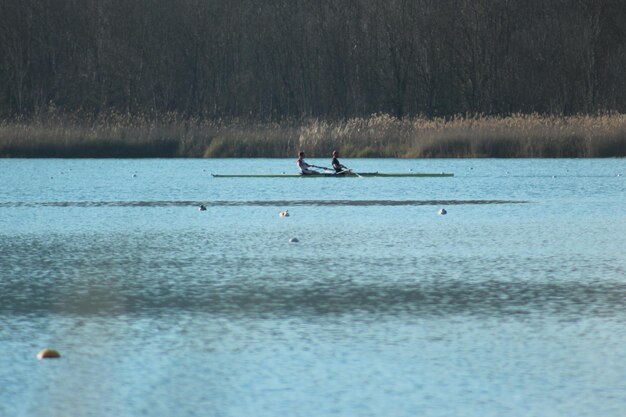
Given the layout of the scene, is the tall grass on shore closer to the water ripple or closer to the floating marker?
the water ripple

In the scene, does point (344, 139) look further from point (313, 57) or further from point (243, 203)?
point (313, 57)

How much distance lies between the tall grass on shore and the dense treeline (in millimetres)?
13700

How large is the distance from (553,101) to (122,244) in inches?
1996

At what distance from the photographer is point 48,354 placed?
10.1 metres

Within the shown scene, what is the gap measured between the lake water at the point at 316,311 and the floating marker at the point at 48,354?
0.09 m

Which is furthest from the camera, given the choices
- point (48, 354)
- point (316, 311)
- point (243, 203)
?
point (243, 203)

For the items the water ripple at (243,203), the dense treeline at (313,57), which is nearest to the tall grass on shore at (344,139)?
the dense treeline at (313,57)

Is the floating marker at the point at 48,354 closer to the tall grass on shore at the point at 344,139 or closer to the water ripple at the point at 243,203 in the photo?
the water ripple at the point at 243,203

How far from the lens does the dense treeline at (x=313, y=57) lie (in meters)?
66.0

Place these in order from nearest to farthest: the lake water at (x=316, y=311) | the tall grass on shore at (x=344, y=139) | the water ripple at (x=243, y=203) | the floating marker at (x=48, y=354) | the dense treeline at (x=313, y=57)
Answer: the lake water at (x=316, y=311) → the floating marker at (x=48, y=354) → the water ripple at (x=243, y=203) → the tall grass on shore at (x=344, y=139) → the dense treeline at (x=313, y=57)

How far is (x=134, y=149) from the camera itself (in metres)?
52.4

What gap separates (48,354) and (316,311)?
3.00m

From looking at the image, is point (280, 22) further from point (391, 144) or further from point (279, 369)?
point (279, 369)

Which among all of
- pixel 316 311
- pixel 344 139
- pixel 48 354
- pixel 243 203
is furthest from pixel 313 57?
pixel 48 354
